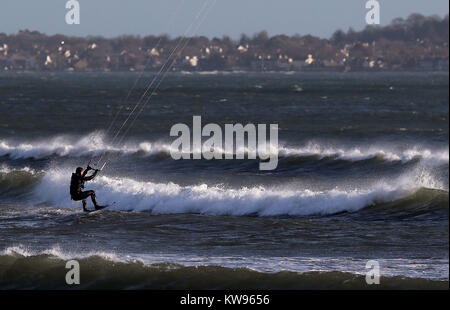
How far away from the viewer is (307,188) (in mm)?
28234

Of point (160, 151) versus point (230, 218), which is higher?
point (160, 151)

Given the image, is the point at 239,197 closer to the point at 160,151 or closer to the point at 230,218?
the point at 230,218

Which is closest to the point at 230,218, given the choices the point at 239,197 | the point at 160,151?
the point at 239,197

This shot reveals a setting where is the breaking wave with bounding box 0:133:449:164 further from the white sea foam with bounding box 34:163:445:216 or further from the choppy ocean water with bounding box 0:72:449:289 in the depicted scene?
the white sea foam with bounding box 34:163:445:216

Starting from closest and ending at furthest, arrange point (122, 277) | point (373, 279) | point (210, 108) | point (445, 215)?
point (373, 279)
point (122, 277)
point (445, 215)
point (210, 108)

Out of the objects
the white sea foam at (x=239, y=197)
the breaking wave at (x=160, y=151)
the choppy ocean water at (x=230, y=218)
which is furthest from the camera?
the breaking wave at (x=160, y=151)

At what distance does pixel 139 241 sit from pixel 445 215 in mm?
8412

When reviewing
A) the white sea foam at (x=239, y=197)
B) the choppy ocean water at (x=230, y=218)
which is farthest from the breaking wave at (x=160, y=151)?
the white sea foam at (x=239, y=197)

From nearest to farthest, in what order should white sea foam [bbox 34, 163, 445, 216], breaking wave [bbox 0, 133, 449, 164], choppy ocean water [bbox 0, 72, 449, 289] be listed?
choppy ocean water [bbox 0, 72, 449, 289]
white sea foam [bbox 34, 163, 445, 216]
breaking wave [bbox 0, 133, 449, 164]

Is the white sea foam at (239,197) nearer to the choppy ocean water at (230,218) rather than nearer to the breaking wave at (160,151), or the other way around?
the choppy ocean water at (230,218)

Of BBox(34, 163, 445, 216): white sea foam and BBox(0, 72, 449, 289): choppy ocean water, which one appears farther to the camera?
BBox(34, 163, 445, 216): white sea foam

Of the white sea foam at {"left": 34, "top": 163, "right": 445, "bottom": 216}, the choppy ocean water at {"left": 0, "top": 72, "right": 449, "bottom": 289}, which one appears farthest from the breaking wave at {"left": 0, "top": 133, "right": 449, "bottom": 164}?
the white sea foam at {"left": 34, "top": 163, "right": 445, "bottom": 216}

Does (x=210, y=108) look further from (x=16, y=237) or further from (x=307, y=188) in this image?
(x=16, y=237)

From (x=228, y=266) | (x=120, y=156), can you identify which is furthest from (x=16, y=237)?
(x=120, y=156)
